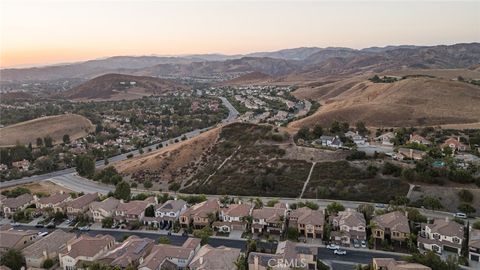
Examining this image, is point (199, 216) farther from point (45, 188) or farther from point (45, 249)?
point (45, 188)

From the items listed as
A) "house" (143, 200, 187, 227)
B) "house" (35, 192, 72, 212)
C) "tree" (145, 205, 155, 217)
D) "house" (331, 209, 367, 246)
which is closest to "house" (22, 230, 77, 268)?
"house" (143, 200, 187, 227)

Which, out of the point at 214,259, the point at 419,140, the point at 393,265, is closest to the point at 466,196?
the point at 393,265

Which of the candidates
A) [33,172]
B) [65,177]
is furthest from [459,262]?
[33,172]

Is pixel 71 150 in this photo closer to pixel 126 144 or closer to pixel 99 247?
pixel 126 144

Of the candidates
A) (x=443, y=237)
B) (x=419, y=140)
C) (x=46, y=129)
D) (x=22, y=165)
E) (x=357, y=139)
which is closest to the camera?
(x=443, y=237)

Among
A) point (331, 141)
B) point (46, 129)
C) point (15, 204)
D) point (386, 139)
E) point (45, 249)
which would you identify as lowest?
point (15, 204)

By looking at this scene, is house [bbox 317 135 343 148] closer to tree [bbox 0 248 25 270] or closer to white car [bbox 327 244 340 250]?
white car [bbox 327 244 340 250]

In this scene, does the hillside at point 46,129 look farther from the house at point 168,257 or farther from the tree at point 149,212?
the house at point 168,257

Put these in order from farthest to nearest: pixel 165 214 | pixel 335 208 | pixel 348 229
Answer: pixel 165 214 < pixel 335 208 < pixel 348 229
